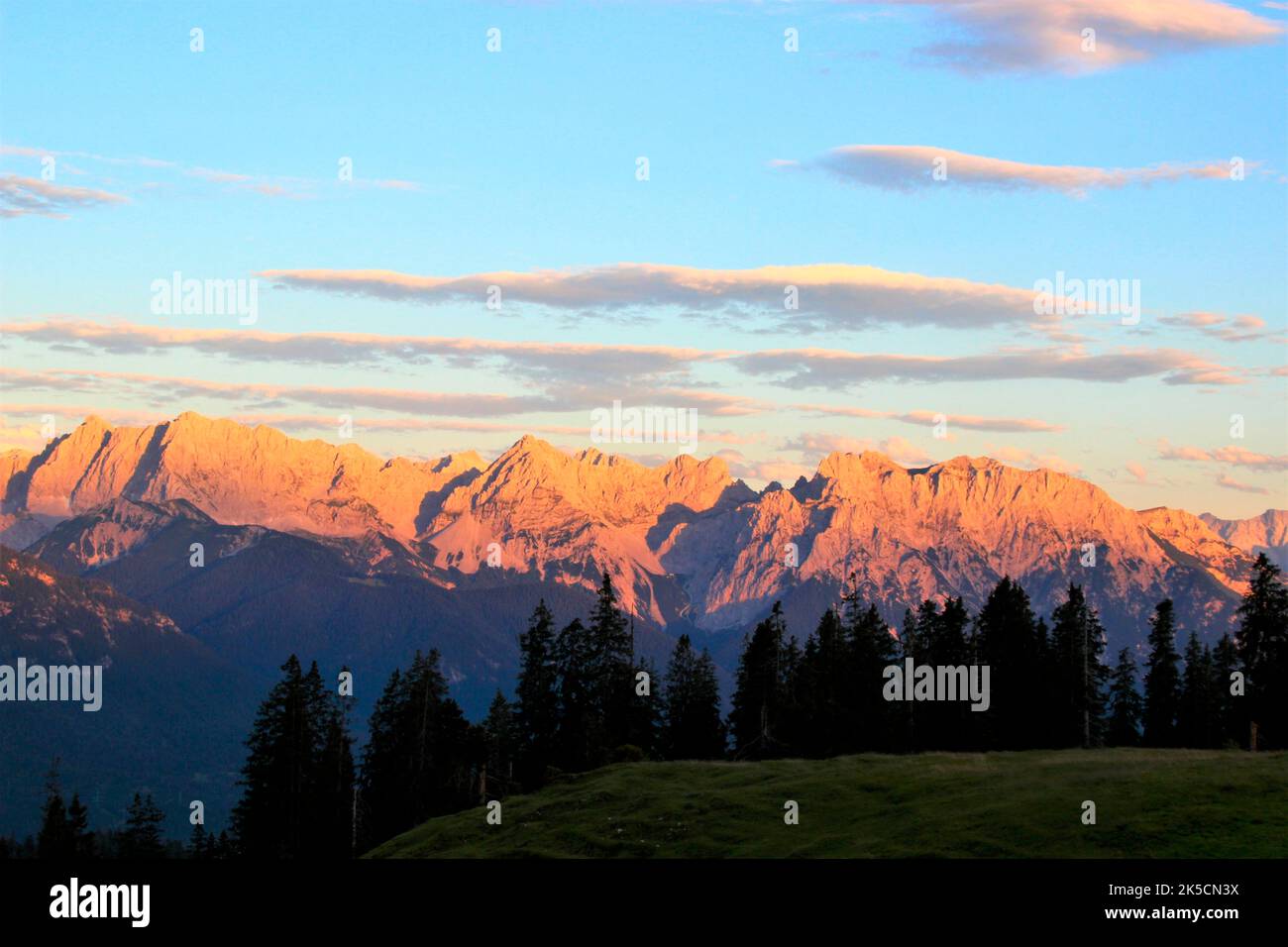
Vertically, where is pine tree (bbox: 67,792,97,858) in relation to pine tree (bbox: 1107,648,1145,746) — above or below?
below

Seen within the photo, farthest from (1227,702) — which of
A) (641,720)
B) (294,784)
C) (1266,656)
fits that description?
(294,784)

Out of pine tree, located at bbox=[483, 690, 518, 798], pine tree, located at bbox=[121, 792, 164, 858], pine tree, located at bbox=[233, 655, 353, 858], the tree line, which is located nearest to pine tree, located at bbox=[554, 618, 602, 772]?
the tree line

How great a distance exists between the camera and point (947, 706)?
11644 cm

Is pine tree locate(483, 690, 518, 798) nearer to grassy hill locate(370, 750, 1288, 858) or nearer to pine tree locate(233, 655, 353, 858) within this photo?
pine tree locate(233, 655, 353, 858)

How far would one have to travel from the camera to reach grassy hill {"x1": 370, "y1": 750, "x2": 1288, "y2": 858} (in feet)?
198

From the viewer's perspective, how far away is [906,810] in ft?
234

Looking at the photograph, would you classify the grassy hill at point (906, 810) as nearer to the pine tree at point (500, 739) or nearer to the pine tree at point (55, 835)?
the pine tree at point (500, 739)

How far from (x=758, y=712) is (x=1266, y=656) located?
130 feet

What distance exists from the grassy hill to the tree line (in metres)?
24.4

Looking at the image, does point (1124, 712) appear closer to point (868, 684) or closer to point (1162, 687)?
point (1162, 687)

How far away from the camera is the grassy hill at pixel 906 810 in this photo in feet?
198

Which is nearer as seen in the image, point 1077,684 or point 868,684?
point 1077,684

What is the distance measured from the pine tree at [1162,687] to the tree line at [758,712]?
0.54 feet

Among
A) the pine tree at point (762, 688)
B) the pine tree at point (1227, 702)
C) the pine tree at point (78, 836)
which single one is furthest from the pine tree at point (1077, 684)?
the pine tree at point (78, 836)
